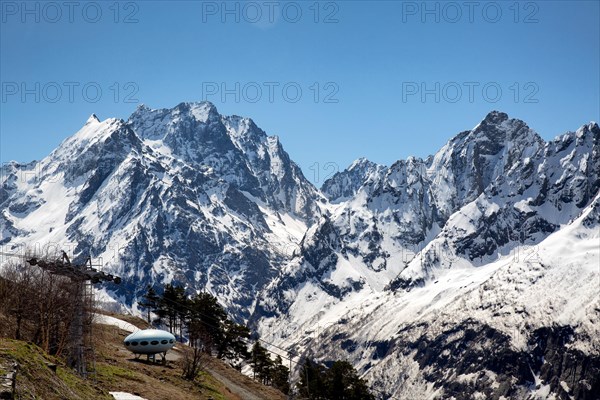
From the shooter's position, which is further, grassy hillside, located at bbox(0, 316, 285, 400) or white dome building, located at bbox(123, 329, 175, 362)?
white dome building, located at bbox(123, 329, 175, 362)

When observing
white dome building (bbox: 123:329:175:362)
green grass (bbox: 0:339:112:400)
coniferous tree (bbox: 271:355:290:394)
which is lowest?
coniferous tree (bbox: 271:355:290:394)

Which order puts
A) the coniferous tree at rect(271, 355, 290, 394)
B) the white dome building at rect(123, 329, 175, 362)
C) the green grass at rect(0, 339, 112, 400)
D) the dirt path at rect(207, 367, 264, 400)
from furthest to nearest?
the coniferous tree at rect(271, 355, 290, 394) → the dirt path at rect(207, 367, 264, 400) → the white dome building at rect(123, 329, 175, 362) → the green grass at rect(0, 339, 112, 400)

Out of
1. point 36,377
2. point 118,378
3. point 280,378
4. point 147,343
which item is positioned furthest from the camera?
point 280,378

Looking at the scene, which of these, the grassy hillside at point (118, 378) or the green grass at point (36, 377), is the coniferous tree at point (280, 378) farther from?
the green grass at point (36, 377)

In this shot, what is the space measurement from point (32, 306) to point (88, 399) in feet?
79.4

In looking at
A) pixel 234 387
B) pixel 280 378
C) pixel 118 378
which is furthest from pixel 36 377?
pixel 280 378

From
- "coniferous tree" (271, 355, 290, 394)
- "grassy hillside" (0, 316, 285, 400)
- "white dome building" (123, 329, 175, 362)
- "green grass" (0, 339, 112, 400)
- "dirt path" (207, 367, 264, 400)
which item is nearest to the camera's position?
"green grass" (0, 339, 112, 400)

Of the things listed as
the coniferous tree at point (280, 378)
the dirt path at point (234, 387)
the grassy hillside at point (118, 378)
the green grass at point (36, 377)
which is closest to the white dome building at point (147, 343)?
the grassy hillside at point (118, 378)

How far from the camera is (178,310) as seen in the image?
373 ft

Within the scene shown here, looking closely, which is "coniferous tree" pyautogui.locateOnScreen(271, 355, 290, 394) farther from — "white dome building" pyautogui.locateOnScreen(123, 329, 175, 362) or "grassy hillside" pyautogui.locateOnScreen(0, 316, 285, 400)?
"white dome building" pyautogui.locateOnScreen(123, 329, 175, 362)

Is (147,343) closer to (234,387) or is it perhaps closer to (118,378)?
(234,387)

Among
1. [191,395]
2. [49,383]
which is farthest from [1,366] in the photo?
[191,395]

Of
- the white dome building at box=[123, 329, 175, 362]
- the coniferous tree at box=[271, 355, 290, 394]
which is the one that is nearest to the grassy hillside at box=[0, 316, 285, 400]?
the white dome building at box=[123, 329, 175, 362]

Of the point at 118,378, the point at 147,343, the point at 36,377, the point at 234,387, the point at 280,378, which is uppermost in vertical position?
the point at 147,343
